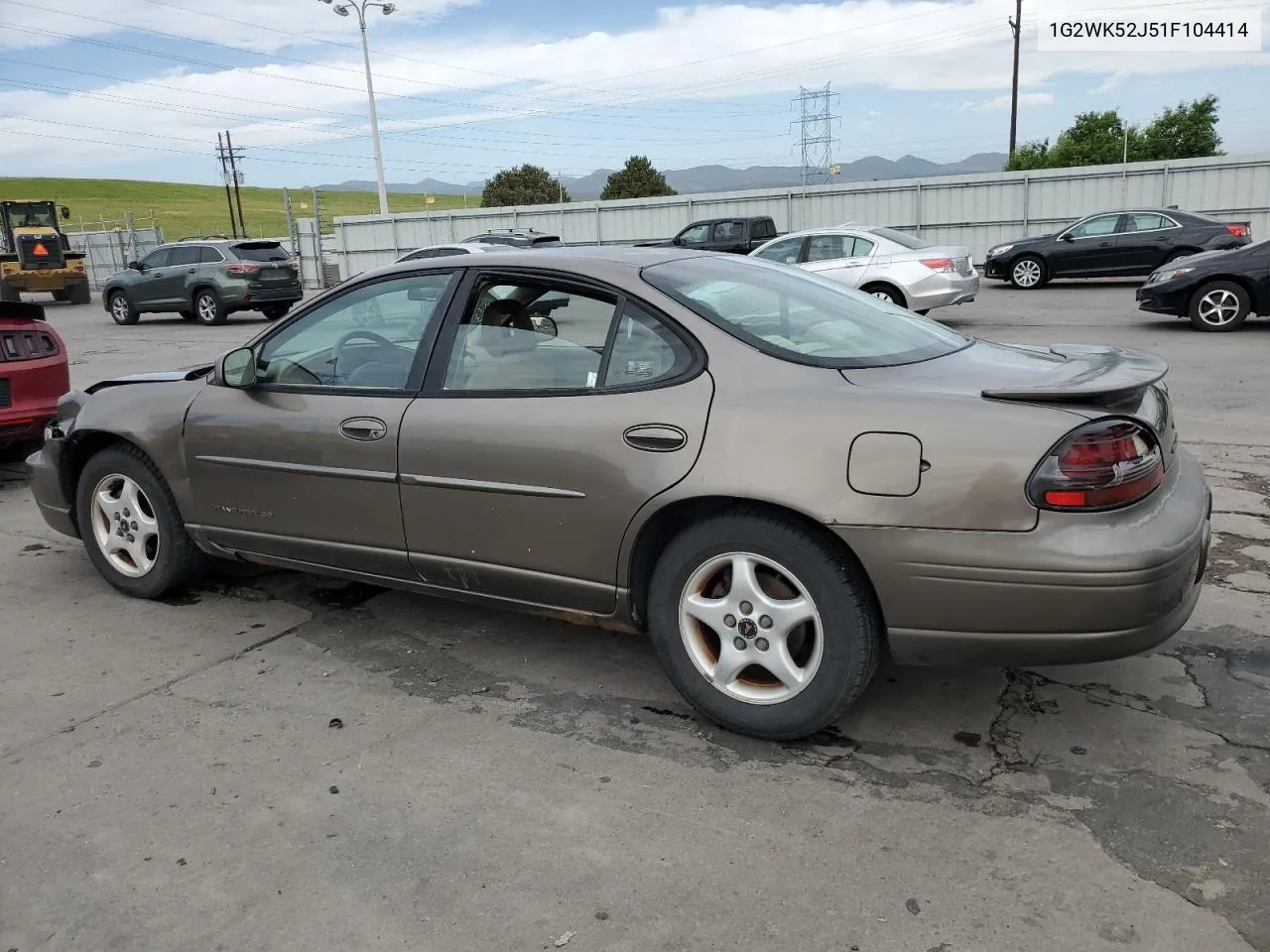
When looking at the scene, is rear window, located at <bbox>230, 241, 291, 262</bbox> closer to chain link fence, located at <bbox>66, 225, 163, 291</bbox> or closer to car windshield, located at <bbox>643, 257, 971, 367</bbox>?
car windshield, located at <bbox>643, 257, 971, 367</bbox>

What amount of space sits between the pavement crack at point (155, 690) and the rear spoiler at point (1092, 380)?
2.93 meters

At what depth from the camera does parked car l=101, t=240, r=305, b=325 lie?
66.2ft

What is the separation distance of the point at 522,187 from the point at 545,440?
71945 millimetres

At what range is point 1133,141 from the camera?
65000 millimetres

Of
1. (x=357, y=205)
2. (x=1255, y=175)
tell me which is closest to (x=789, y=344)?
(x=1255, y=175)

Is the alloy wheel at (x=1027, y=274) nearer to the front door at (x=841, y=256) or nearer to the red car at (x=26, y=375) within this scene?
the front door at (x=841, y=256)

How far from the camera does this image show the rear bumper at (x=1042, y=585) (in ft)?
8.85

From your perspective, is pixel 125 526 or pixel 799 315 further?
pixel 125 526

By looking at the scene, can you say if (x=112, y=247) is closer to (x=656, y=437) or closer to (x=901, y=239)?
(x=901, y=239)

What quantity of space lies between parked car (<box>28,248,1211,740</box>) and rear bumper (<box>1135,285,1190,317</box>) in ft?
32.6

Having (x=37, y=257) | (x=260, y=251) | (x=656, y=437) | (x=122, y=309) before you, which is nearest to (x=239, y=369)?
(x=656, y=437)

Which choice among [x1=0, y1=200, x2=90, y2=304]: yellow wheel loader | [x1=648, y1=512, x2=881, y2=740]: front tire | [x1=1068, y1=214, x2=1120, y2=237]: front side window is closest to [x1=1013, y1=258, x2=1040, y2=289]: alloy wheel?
[x1=1068, y1=214, x2=1120, y2=237]: front side window

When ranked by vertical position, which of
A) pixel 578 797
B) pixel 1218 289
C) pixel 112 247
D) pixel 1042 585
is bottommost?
pixel 578 797

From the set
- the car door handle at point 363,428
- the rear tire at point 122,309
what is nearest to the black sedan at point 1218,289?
the car door handle at point 363,428
